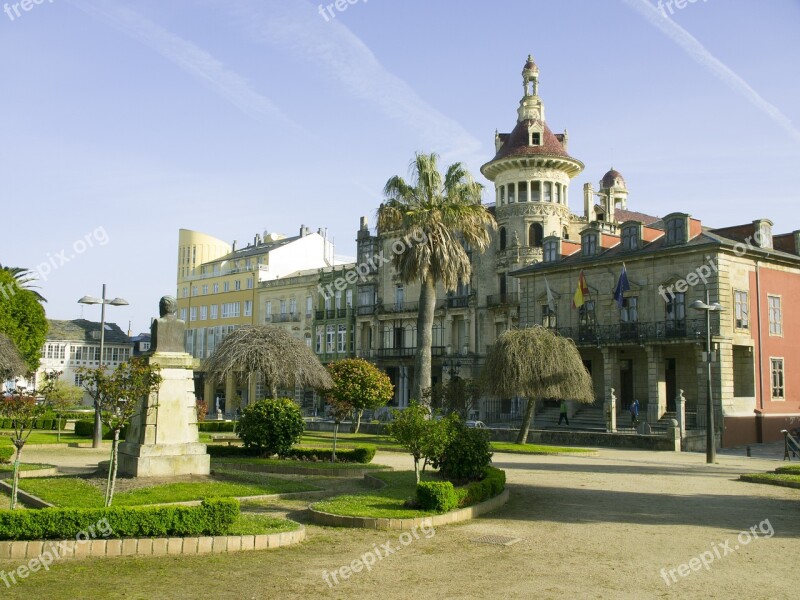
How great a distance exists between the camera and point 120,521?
1012 centimetres

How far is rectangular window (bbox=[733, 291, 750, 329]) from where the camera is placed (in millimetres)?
36562

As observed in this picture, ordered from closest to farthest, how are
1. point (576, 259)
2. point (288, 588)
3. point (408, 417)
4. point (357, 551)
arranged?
point (288, 588) < point (357, 551) < point (408, 417) < point (576, 259)

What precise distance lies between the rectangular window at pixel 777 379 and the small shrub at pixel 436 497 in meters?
30.3

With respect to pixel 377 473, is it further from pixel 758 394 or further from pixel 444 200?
pixel 758 394

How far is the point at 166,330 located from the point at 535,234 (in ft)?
123

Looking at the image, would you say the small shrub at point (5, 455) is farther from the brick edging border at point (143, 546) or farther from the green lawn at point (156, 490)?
the brick edging border at point (143, 546)

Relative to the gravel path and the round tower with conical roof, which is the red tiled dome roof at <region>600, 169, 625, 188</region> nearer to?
the round tower with conical roof

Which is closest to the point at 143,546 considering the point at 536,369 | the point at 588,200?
the point at 536,369

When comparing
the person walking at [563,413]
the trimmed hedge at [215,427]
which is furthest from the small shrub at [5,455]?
the person walking at [563,413]

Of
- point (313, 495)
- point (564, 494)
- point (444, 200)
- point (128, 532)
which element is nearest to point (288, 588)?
point (128, 532)

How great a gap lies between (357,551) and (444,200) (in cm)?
2674

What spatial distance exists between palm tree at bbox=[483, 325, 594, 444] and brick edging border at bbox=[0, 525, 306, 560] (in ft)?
66.6

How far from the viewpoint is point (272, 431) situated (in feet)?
73.2

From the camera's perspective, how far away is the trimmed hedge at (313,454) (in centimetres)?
2252
